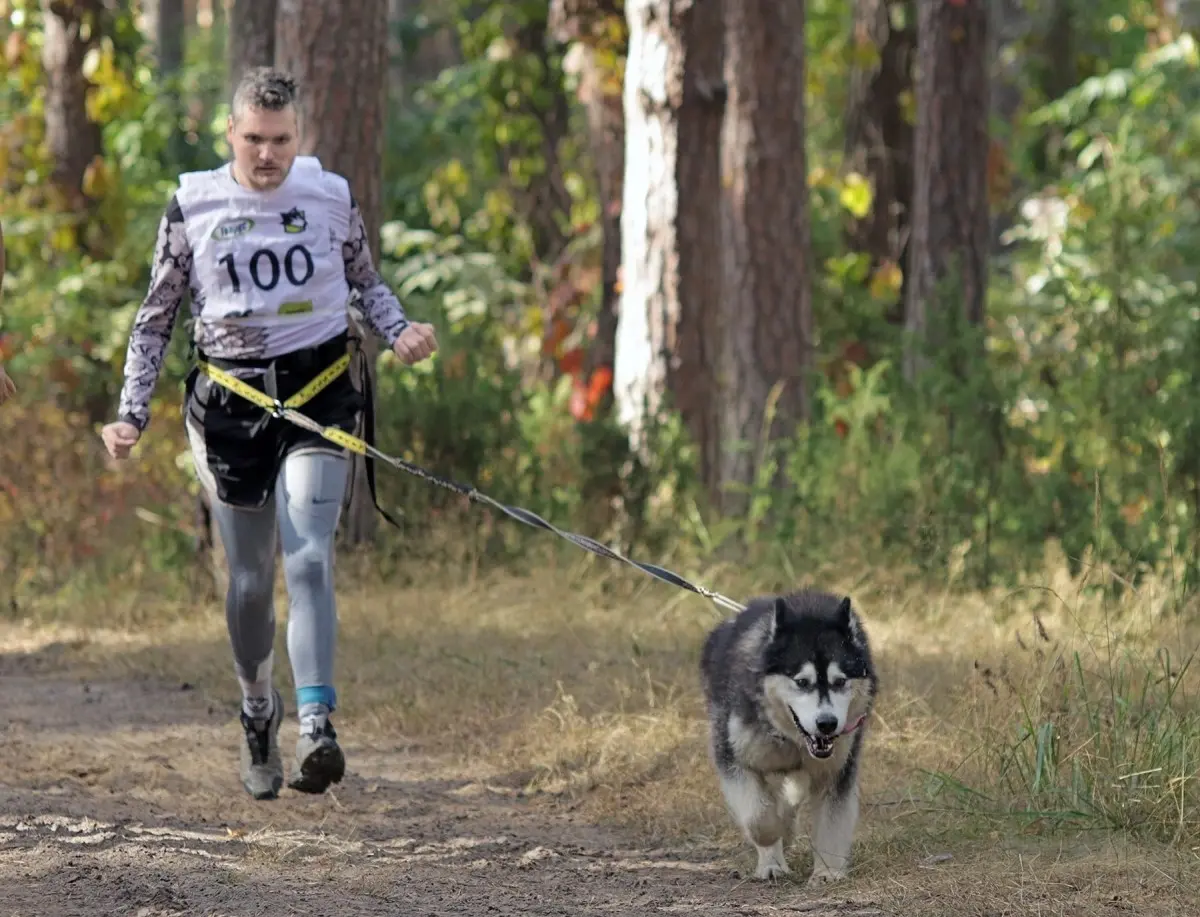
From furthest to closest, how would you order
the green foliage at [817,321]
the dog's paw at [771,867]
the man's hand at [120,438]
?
the green foliage at [817,321]
the man's hand at [120,438]
the dog's paw at [771,867]

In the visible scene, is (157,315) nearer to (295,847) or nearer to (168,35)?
(295,847)

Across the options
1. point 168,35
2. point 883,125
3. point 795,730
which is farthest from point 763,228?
point 168,35

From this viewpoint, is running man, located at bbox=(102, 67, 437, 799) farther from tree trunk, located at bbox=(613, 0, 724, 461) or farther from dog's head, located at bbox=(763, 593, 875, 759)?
tree trunk, located at bbox=(613, 0, 724, 461)

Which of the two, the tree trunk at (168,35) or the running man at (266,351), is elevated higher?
the tree trunk at (168,35)

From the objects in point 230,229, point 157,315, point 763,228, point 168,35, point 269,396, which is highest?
point 168,35

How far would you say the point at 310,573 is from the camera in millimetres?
6102

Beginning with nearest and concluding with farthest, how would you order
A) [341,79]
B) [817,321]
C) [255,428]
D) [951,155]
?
[255,428], [341,79], [951,155], [817,321]

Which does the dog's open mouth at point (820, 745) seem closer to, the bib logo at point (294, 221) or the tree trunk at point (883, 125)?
the bib logo at point (294, 221)

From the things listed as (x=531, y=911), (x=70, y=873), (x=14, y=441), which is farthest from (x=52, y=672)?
A: (x=531, y=911)

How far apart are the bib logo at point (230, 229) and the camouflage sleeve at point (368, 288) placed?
0.36 metres

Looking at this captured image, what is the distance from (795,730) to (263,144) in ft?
7.94

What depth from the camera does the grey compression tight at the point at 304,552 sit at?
20.0ft

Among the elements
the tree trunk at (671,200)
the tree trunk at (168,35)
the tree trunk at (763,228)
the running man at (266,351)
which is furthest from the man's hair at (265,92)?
the tree trunk at (168,35)

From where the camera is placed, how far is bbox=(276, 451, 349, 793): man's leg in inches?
240
